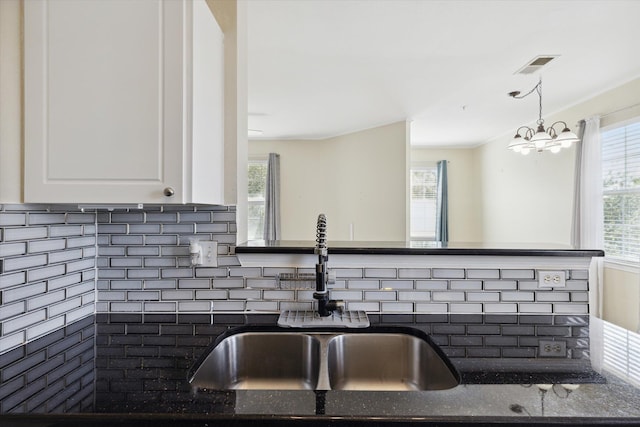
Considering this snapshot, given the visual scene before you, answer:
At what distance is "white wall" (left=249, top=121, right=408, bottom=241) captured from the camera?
478cm

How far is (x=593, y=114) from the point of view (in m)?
3.68

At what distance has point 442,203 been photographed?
668cm

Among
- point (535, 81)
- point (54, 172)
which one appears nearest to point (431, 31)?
point (535, 81)

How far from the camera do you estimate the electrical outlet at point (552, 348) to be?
102cm

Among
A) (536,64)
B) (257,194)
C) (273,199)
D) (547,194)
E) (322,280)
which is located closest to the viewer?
(322,280)

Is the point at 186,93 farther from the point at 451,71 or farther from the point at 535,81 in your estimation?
the point at 535,81

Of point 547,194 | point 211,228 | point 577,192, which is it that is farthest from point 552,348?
point 547,194

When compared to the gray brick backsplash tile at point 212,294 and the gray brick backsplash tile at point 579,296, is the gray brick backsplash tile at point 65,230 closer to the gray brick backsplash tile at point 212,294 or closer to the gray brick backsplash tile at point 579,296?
the gray brick backsplash tile at point 212,294

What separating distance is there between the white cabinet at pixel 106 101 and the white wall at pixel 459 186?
6342mm

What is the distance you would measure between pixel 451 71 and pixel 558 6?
1.00 meters

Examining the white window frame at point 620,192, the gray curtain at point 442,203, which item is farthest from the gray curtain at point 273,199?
the white window frame at point 620,192

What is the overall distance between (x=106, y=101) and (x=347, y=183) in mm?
4574

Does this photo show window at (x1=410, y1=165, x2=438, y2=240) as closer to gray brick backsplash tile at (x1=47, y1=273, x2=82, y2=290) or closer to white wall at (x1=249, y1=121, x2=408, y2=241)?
white wall at (x1=249, y1=121, x2=408, y2=241)

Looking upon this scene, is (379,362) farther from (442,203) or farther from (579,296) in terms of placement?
(442,203)
